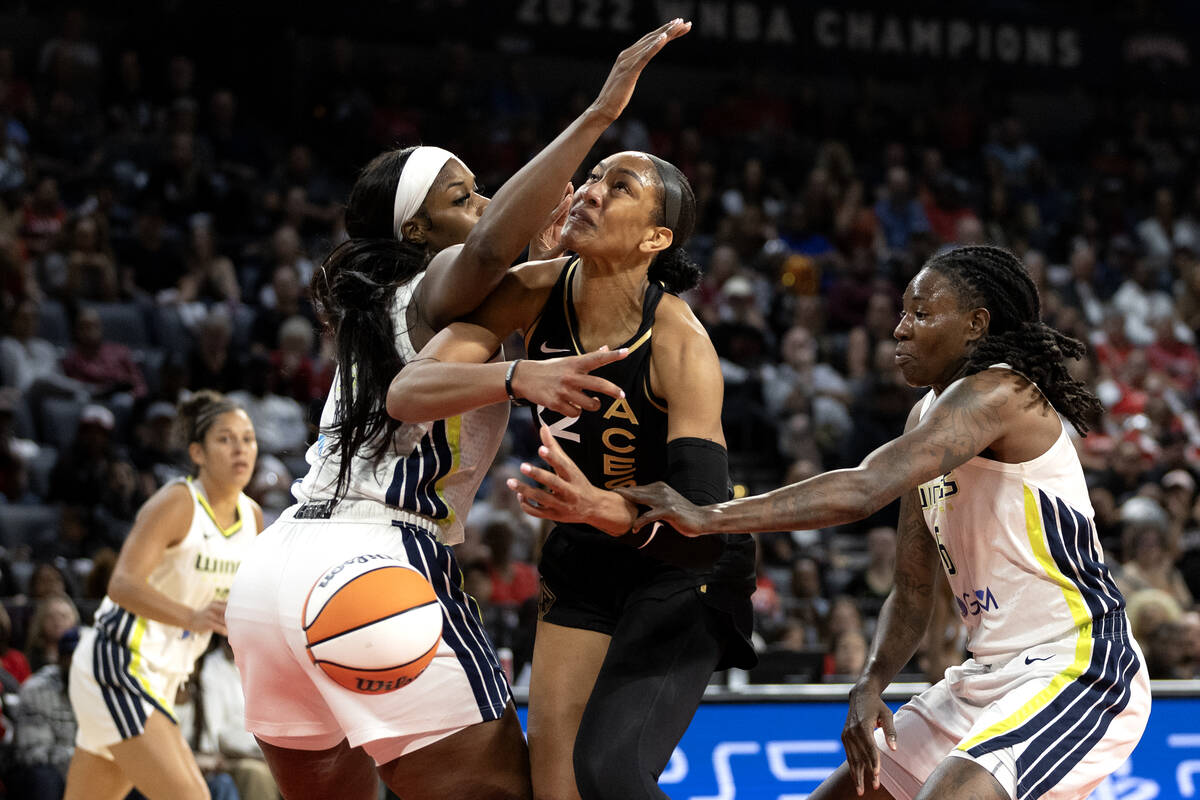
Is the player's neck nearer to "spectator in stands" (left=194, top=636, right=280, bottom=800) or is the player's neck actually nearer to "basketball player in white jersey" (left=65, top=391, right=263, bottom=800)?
"basketball player in white jersey" (left=65, top=391, right=263, bottom=800)

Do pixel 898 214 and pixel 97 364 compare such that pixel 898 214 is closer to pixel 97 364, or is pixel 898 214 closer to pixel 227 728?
pixel 97 364

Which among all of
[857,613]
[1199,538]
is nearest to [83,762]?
[857,613]

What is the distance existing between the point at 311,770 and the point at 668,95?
44.2 feet

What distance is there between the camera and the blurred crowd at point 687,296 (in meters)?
8.48

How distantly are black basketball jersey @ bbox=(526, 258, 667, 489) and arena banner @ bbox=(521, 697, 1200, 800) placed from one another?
2.78m

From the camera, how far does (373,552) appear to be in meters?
3.19

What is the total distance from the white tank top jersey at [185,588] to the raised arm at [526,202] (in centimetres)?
267

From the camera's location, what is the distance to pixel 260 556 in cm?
327

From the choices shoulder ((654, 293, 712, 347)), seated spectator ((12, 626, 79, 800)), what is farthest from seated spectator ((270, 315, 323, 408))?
shoulder ((654, 293, 712, 347))

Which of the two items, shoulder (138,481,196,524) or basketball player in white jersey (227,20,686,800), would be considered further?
shoulder (138,481,196,524)

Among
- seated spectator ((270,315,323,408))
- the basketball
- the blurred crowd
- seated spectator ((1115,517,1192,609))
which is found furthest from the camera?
seated spectator ((270,315,323,408))

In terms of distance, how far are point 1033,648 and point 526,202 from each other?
1.64 metres

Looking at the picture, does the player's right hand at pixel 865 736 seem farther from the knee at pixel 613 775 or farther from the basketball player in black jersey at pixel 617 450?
the knee at pixel 613 775

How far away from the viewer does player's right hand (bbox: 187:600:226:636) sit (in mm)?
5203
